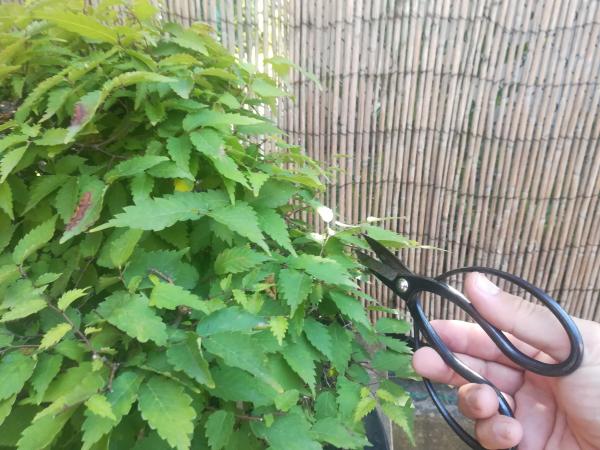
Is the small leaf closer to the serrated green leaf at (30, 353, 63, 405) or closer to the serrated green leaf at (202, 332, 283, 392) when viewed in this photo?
the serrated green leaf at (202, 332, 283, 392)

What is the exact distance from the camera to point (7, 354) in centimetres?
42

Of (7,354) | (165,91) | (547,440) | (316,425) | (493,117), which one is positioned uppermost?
(165,91)

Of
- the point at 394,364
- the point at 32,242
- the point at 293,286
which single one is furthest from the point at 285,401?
the point at 32,242

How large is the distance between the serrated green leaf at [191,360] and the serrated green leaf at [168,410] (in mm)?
20

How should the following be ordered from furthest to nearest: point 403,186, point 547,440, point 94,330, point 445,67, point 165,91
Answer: point 403,186 → point 445,67 → point 547,440 → point 165,91 → point 94,330

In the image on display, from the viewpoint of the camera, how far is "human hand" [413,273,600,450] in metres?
0.58

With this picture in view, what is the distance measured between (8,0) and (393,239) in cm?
96

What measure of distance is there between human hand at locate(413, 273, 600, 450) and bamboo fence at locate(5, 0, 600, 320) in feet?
1.94

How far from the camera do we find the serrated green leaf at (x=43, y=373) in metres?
0.39

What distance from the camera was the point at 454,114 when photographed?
1.18 m

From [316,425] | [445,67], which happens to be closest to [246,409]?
[316,425]

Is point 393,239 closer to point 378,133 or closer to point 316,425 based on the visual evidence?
point 316,425

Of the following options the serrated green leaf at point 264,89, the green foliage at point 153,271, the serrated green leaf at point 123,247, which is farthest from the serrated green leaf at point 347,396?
the serrated green leaf at point 264,89

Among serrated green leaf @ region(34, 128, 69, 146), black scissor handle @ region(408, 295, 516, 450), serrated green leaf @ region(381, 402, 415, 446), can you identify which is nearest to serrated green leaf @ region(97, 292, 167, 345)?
serrated green leaf @ region(34, 128, 69, 146)
